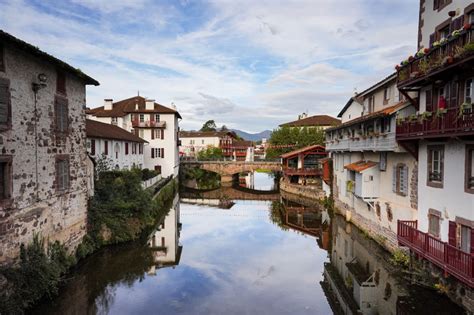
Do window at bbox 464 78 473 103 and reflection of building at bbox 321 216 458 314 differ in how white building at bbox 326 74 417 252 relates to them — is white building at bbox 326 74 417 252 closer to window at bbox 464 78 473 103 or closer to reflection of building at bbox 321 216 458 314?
reflection of building at bbox 321 216 458 314

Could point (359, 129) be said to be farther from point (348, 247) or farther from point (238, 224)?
point (238, 224)

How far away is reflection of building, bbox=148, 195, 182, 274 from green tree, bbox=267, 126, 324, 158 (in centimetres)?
3579

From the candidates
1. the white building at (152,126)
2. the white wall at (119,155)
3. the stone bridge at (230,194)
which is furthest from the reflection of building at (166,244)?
the white building at (152,126)

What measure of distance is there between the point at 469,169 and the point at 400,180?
265 inches

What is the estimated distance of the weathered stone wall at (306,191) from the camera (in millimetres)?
39231

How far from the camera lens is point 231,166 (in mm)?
59406

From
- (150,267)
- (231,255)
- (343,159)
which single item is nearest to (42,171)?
(150,267)

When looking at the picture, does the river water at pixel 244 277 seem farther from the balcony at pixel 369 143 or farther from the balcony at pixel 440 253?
the balcony at pixel 369 143

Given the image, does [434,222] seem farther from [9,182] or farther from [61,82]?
[61,82]

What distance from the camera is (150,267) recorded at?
18047mm

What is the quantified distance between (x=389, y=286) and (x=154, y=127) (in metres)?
40.3

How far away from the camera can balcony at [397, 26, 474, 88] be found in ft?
37.1

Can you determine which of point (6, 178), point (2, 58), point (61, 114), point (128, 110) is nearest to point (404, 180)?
point (61, 114)

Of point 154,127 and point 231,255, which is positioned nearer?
point 231,255
